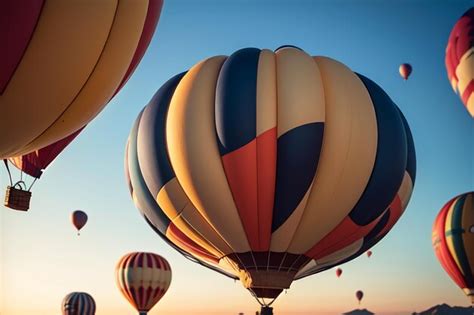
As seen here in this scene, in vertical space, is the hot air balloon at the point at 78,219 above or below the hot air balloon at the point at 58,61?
above

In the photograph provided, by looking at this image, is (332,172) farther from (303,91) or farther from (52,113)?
(52,113)

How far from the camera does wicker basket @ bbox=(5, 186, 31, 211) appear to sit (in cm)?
784

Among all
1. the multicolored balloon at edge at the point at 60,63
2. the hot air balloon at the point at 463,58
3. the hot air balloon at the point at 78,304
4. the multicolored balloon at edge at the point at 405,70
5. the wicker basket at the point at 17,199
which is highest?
the multicolored balloon at edge at the point at 405,70

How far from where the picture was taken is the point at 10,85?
5.39 m

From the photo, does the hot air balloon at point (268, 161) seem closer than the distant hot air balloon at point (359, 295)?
Yes

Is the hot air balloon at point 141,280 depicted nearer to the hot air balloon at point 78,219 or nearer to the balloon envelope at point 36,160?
the hot air balloon at point 78,219

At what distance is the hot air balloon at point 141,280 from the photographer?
24.5 m

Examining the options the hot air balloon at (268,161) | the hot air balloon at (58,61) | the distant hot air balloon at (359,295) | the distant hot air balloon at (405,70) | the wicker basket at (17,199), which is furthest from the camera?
the distant hot air balloon at (359,295)

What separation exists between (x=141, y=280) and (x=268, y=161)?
1496 cm

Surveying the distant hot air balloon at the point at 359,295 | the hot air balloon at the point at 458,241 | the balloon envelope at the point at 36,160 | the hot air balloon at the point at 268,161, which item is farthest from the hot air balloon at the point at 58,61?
the distant hot air balloon at the point at 359,295

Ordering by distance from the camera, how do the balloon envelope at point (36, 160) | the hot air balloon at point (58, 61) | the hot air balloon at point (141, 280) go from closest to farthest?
the hot air balloon at point (58, 61) < the balloon envelope at point (36, 160) < the hot air balloon at point (141, 280)

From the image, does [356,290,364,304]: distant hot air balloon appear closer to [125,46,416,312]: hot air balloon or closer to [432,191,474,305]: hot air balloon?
[432,191,474,305]: hot air balloon

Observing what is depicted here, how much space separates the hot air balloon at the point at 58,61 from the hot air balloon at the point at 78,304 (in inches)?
1035

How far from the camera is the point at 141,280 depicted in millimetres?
24734
